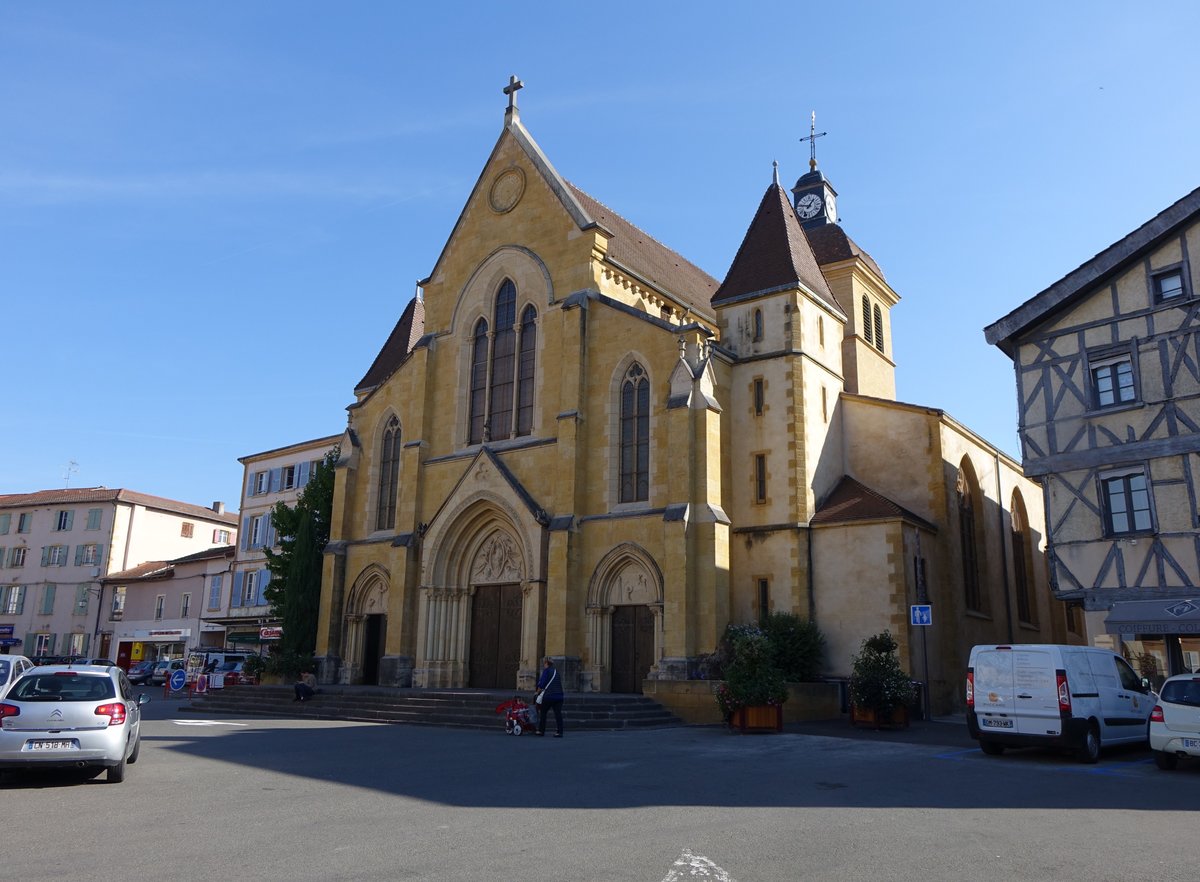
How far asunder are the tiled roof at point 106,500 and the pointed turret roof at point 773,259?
42085 millimetres

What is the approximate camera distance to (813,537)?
23.4 metres

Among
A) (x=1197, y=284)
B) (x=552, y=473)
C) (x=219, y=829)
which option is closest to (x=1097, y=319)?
(x=1197, y=284)

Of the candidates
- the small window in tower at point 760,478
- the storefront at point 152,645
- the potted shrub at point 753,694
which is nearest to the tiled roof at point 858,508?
the small window in tower at point 760,478

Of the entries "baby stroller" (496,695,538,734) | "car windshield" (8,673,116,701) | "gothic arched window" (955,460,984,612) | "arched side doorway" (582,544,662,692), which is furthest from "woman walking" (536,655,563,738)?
"gothic arched window" (955,460,984,612)

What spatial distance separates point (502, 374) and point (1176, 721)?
19.3m

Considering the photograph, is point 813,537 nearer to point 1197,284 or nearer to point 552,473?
point 552,473

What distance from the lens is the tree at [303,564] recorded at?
1200 inches

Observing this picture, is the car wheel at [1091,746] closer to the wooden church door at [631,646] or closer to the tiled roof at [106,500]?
the wooden church door at [631,646]

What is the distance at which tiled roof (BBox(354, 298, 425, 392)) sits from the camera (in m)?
34.9

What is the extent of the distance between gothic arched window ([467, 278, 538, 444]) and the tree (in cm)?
696

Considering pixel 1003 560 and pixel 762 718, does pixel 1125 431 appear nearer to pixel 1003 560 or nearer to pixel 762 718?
pixel 762 718

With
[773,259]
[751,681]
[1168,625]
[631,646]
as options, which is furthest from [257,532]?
[1168,625]

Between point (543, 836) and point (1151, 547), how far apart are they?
50.5 ft

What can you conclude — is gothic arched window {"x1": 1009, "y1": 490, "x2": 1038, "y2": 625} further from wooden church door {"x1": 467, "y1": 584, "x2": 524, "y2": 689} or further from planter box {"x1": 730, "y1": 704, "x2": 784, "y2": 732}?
wooden church door {"x1": 467, "y1": 584, "x2": 524, "y2": 689}
